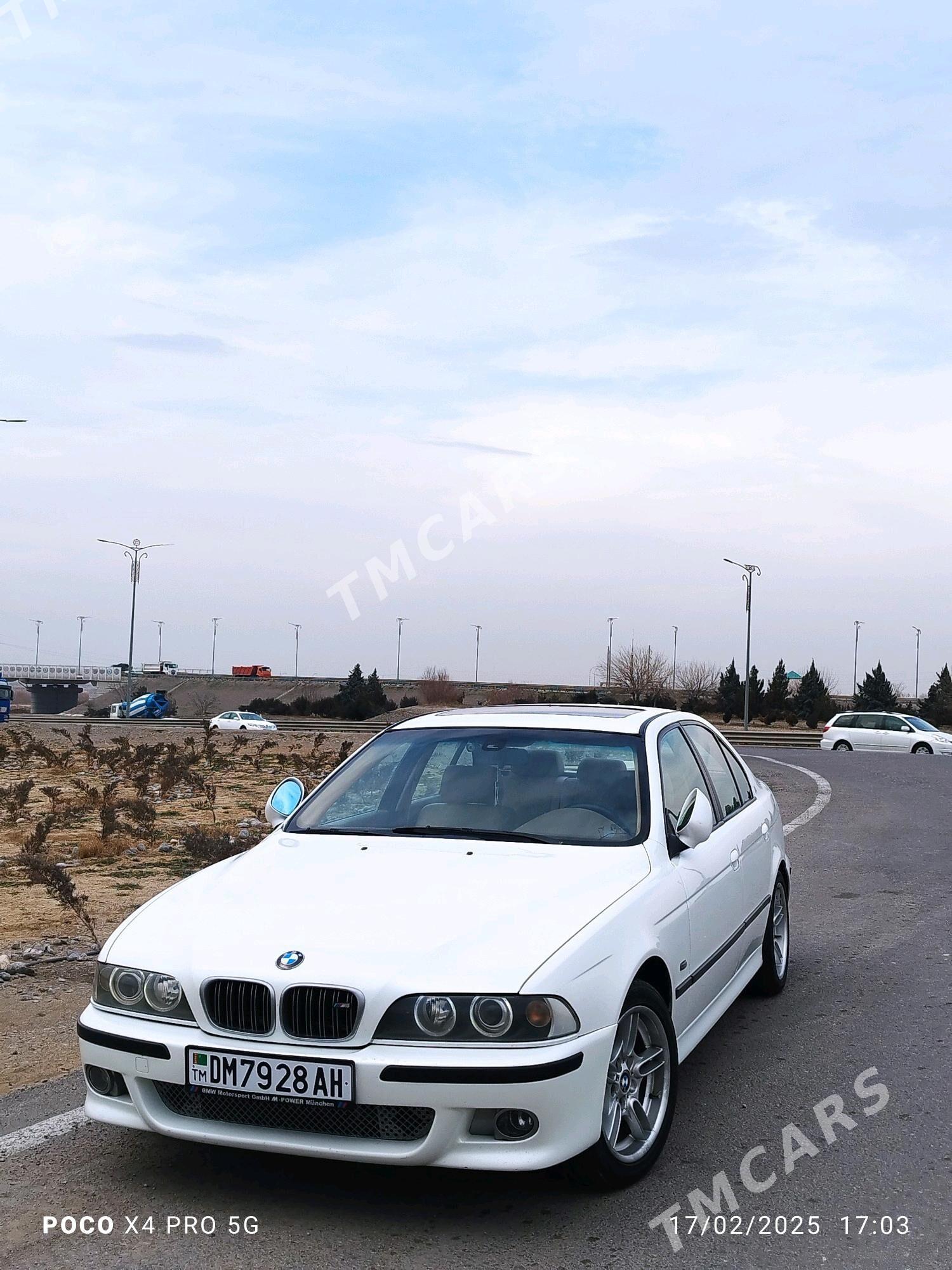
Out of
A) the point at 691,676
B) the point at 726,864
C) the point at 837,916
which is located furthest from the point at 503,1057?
the point at 691,676

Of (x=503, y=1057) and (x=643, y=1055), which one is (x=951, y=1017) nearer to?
(x=643, y=1055)

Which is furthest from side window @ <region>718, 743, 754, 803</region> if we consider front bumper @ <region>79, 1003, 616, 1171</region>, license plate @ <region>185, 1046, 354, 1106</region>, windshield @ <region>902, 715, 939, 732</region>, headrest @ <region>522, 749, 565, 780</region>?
windshield @ <region>902, 715, 939, 732</region>

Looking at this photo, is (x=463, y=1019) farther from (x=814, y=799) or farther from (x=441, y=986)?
(x=814, y=799)

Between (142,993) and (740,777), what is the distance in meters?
3.65

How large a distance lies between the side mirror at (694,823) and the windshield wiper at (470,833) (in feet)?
1.69

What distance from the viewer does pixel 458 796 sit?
5.22 meters

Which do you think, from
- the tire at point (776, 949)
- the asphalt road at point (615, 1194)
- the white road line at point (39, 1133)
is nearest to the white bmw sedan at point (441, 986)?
the asphalt road at point (615, 1194)

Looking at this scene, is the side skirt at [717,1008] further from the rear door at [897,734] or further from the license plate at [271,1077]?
the rear door at [897,734]

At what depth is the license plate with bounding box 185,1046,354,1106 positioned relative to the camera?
3561 millimetres

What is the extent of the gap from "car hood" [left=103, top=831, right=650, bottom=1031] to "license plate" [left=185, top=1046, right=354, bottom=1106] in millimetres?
194

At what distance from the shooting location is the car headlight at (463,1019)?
357 cm

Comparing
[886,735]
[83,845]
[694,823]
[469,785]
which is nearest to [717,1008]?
[694,823]

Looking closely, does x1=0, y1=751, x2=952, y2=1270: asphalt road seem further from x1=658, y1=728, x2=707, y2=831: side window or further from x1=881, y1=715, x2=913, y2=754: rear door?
x1=881, y1=715, x2=913, y2=754: rear door

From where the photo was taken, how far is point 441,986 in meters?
3.59
